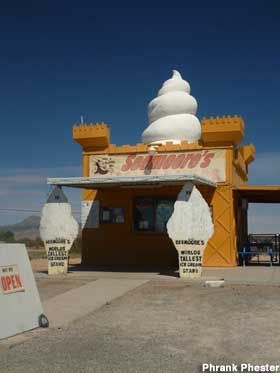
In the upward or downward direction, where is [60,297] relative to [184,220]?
downward

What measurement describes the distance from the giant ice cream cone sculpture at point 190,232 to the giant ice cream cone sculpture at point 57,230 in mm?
3553

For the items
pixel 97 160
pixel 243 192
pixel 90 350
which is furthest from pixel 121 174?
pixel 90 350

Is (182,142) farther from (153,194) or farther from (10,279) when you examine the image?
(10,279)

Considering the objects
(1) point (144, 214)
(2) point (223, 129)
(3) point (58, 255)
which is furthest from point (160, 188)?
(3) point (58, 255)

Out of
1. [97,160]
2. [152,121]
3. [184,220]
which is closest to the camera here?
[184,220]

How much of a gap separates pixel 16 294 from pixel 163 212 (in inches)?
483

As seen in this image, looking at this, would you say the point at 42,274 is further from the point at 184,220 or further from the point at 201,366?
the point at 201,366

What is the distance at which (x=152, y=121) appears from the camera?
909 inches

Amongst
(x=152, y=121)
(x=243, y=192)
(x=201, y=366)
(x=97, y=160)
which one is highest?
(x=152, y=121)

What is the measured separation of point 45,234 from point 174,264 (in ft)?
16.9

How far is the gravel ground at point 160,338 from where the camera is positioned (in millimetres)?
6945

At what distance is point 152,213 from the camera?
20.8 meters

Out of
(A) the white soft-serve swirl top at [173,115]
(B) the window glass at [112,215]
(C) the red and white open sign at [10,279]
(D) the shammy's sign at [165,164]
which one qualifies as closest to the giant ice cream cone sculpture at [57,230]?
(B) the window glass at [112,215]

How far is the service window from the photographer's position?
805 inches
